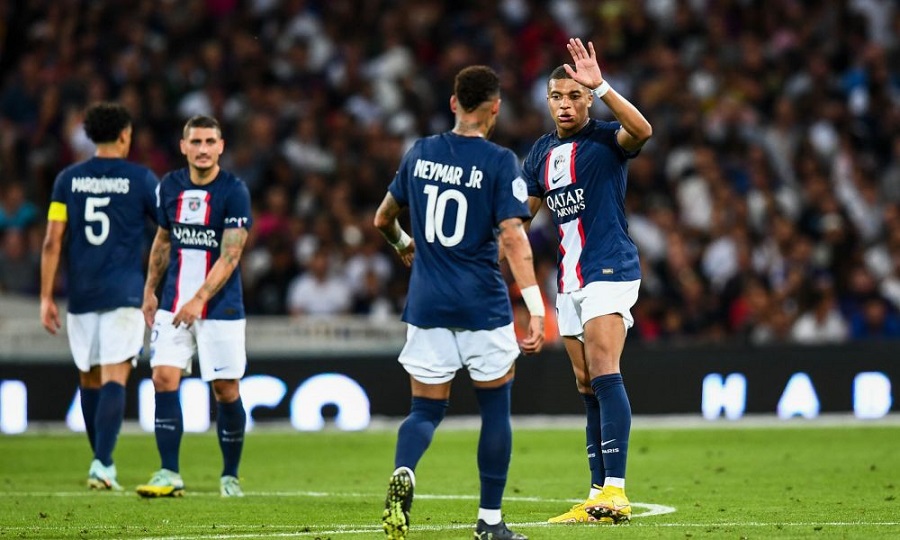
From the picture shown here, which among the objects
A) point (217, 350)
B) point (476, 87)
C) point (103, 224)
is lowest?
point (217, 350)

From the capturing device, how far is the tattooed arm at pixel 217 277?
10.2 m

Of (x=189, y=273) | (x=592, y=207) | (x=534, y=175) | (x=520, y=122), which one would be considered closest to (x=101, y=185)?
(x=189, y=273)

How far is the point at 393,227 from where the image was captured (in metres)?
8.15

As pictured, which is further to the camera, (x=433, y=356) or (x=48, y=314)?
(x=48, y=314)

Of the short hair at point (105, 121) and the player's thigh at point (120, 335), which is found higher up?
the short hair at point (105, 121)

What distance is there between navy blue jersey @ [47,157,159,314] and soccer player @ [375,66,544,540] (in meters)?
4.17

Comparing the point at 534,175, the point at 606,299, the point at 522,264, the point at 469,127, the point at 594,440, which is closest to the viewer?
the point at 522,264

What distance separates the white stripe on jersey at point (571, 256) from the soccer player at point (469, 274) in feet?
3.96

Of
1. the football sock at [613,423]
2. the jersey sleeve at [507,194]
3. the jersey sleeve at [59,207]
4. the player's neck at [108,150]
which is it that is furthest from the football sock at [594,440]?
the jersey sleeve at [59,207]

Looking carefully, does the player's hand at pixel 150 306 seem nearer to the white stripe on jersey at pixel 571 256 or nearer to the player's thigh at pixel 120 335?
the player's thigh at pixel 120 335

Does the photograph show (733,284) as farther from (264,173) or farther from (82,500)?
(82,500)

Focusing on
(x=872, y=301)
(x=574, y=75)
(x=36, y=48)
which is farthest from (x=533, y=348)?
(x=36, y=48)

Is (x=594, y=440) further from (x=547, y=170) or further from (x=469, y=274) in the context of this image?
(x=469, y=274)

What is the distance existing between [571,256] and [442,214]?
4.81 feet
